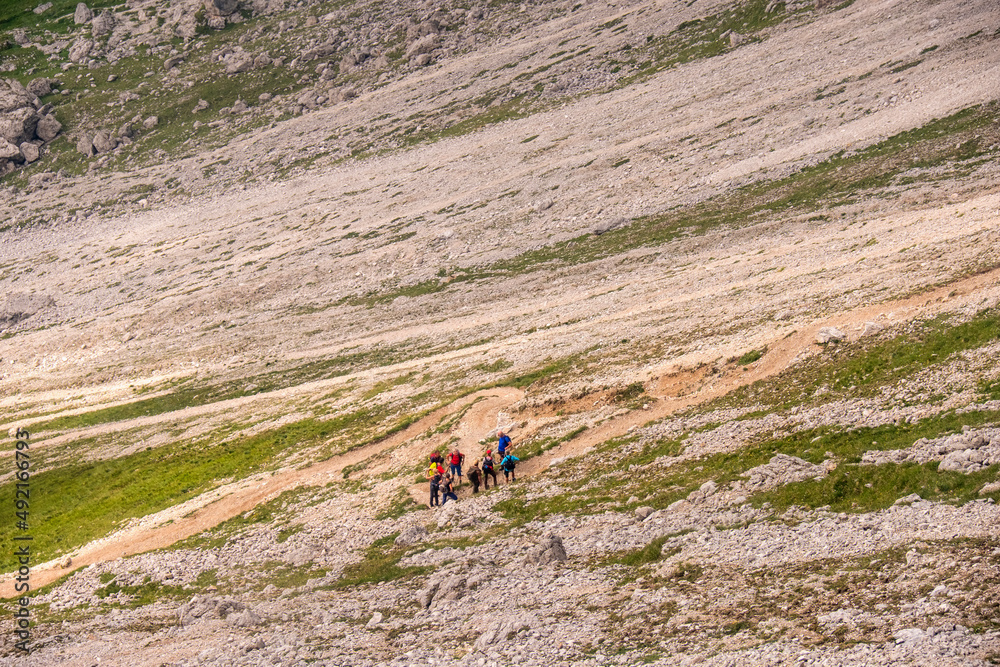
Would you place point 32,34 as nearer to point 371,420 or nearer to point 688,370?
point 371,420

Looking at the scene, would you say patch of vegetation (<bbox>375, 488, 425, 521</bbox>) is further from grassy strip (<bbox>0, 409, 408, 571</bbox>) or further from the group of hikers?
grassy strip (<bbox>0, 409, 408, 571</bbox>)

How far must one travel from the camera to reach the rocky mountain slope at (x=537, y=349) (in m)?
24.0

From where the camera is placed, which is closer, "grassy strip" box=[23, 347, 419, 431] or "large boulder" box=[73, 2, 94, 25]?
"grassy strip" box=[23, 347, 419, 431]

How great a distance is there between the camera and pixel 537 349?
55188 mm

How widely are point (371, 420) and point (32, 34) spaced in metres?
194

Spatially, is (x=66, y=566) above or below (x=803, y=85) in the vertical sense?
below

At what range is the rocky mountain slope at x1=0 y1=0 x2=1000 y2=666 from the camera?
23953 mm

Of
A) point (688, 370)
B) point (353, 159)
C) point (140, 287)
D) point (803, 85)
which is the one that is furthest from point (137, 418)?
point (803, 85)

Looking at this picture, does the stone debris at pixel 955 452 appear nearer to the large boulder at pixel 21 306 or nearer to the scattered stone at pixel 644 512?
the scattered stone at pixel 644 512

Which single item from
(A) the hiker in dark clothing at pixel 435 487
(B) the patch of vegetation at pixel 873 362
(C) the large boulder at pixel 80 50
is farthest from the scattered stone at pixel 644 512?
(C) the large boulder at pixel 80 50

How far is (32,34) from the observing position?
633ft

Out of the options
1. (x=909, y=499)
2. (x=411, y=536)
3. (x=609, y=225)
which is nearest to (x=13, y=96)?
(x=609, y=225)

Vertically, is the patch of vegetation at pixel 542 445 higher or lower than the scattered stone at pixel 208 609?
lower

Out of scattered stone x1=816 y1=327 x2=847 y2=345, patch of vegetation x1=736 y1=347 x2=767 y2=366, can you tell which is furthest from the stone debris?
patch of vegetation x1=736 y1=347 x2=767 y2=366
